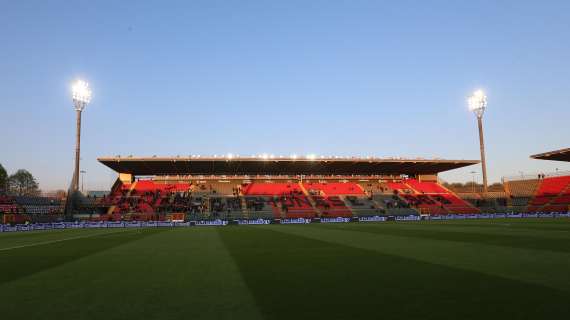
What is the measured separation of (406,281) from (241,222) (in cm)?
3743

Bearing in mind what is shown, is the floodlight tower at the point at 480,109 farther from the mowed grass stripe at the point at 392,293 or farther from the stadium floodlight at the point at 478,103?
the mowed grass stripe at the point at 392,293

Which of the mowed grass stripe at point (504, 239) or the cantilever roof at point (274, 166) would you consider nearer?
the mowed grass stripe at point (504, 239)

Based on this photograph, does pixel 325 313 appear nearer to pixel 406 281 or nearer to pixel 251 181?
pixel 406 281

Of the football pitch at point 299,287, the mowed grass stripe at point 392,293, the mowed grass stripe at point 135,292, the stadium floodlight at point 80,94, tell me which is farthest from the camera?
the stadium floodlight at point 80,94

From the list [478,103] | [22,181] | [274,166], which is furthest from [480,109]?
[22,181]

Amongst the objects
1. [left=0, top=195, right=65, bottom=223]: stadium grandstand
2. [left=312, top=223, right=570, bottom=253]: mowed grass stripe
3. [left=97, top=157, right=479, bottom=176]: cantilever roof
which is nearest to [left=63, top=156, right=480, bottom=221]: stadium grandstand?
[left=97, top=157, right=479, bottom=176]: cantilever roof

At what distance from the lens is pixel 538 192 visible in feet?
181

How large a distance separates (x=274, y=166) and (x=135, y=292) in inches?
1918

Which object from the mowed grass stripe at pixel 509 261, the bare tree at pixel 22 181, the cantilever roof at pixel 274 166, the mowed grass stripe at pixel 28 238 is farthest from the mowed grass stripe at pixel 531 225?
the bare tree at pixel 22 181

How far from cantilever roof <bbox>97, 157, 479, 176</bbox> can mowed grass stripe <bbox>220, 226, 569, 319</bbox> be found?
4237 cm

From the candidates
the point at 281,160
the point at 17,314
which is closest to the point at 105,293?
the point at 17,314

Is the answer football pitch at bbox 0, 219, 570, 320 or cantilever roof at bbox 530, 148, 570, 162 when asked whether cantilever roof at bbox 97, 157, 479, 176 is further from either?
football pitch at bbox 0, 219, 570, 320

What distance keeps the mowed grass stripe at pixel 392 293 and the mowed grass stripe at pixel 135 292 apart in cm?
56

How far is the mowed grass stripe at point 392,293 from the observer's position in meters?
4.88
